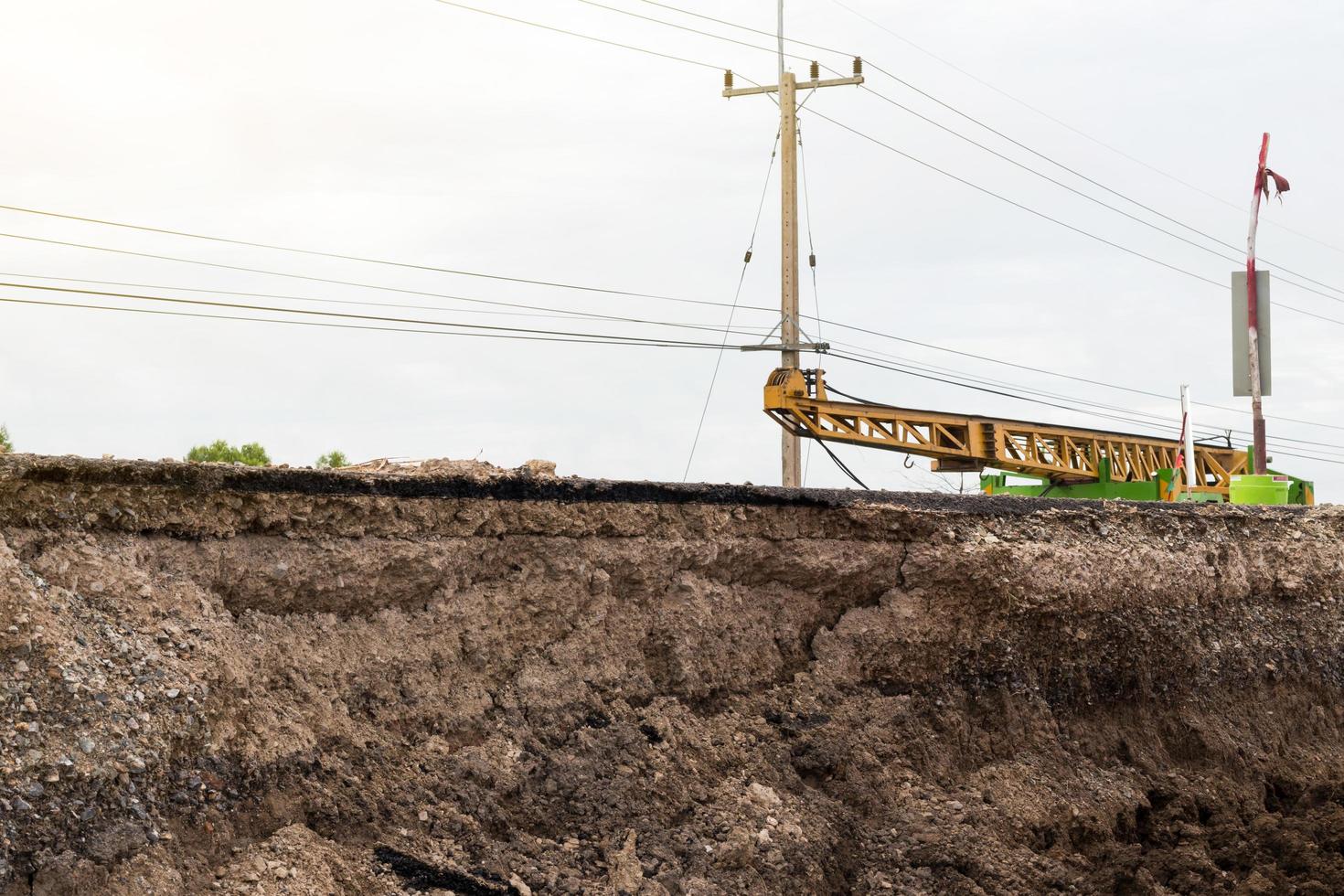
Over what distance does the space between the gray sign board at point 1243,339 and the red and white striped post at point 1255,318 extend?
0.06m

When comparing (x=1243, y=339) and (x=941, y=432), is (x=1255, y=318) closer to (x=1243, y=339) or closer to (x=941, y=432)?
(x=1243, y=339)

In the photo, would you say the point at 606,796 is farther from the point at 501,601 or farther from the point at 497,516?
the point at 497,516

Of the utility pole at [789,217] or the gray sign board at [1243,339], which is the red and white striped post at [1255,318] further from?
the utility pole at [789,217]

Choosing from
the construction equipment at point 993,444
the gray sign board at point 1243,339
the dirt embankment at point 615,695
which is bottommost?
the dirt embankment at point 615,695

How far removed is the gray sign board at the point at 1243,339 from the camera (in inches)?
695

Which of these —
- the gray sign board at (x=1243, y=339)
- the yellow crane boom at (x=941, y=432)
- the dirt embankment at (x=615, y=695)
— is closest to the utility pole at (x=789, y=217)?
the yellow crane boom at (x=941, y=432)

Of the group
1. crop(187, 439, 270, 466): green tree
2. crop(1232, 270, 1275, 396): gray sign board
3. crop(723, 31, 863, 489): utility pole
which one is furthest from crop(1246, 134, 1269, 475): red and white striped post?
crop(187, 439, 270, 466): green tree

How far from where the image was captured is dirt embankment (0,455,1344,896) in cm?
534

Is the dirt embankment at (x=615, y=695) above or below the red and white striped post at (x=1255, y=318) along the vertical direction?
below

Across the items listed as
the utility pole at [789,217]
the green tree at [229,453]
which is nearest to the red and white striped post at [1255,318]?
the utility pole at [789,217]

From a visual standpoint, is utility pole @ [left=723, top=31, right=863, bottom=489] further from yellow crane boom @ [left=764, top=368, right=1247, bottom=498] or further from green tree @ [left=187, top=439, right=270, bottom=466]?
green tree @ [left=187, top=439, right=270, bottom=466]

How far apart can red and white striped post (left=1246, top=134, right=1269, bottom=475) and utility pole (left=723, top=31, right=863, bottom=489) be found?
19.4 feet

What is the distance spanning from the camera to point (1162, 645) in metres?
9.62

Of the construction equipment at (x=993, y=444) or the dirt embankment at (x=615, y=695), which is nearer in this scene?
the dirt embankment at (x=615, y=695)
